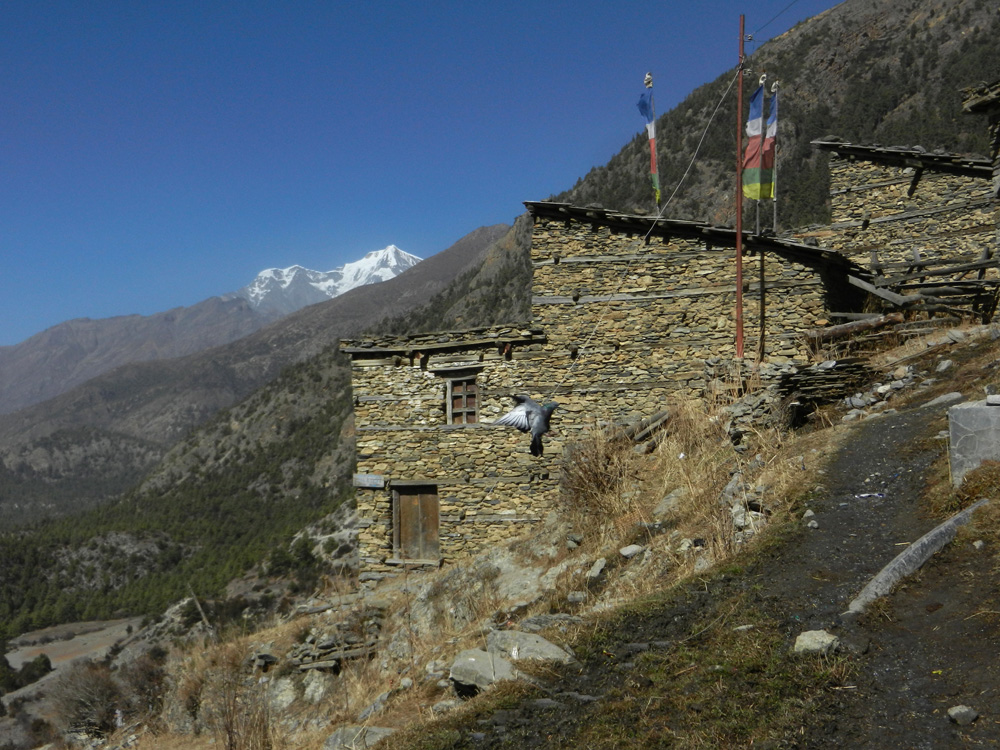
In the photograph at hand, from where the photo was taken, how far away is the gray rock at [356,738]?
19.0 ft

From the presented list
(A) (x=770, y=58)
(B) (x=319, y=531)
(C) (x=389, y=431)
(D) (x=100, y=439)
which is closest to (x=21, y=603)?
(B) (x=319, y=531)

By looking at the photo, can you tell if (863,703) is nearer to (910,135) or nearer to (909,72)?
(910,135)

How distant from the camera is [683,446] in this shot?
11953mm

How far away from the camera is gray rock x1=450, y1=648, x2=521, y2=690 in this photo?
5789 millimetres

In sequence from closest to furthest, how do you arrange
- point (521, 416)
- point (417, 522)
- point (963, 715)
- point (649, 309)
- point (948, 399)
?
point (963, 715) < point (948, 399) < point (649, 309) < point (521, 416) < point (417, 522)

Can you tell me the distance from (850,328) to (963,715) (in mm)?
10785

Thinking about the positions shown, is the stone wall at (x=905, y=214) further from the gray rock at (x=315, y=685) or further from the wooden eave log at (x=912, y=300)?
the gray rock at (x=315, y=685)

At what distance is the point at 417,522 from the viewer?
16344mm

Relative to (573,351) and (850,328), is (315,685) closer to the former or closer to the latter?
(573,351)

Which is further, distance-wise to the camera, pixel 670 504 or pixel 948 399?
pixel 670 504

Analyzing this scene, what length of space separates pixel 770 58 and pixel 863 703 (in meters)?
67.7

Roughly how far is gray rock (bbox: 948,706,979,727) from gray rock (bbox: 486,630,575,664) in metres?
2.58

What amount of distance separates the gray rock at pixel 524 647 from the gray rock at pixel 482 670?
0.11 meters

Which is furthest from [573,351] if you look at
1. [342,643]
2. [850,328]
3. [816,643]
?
[816,643]
